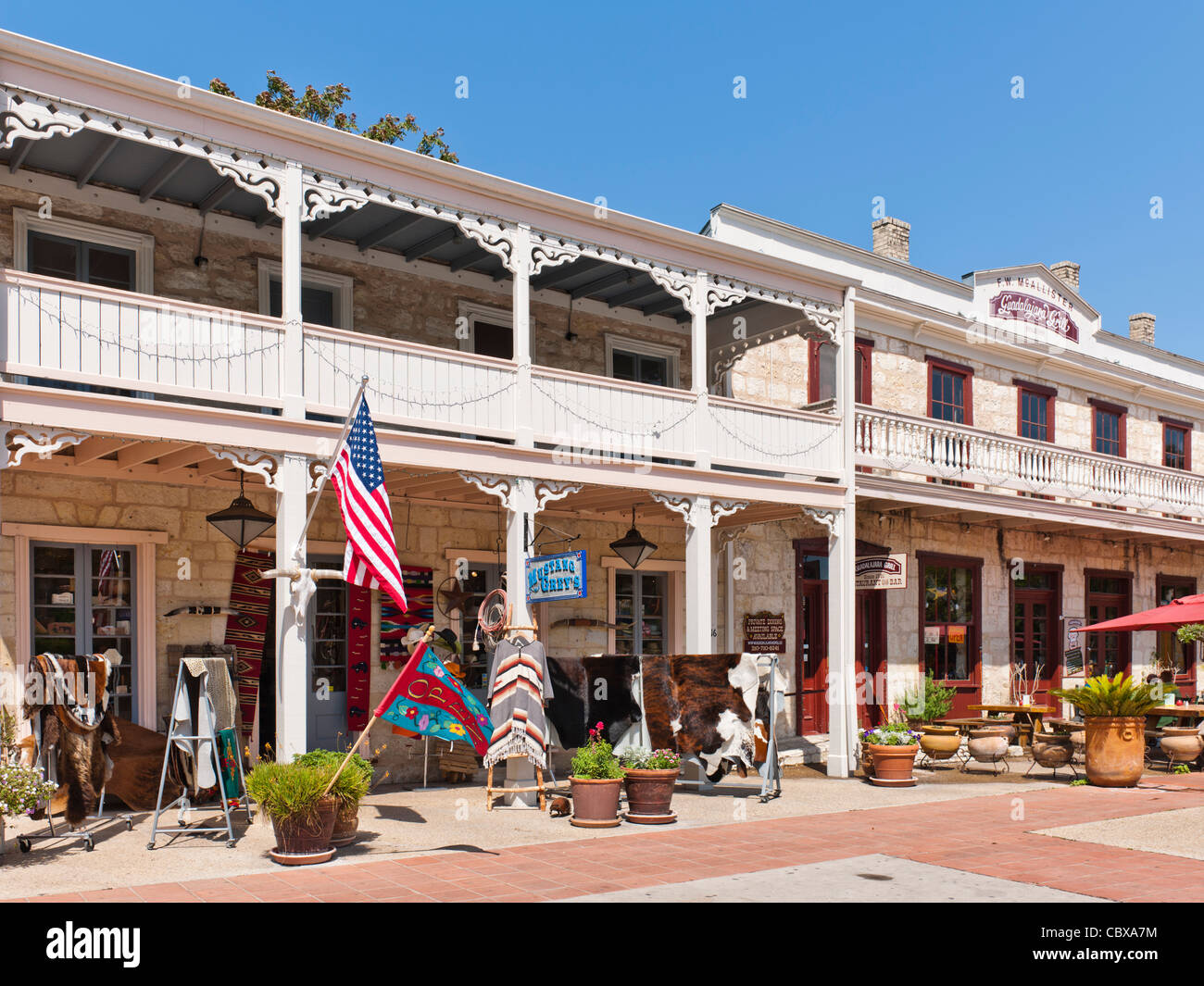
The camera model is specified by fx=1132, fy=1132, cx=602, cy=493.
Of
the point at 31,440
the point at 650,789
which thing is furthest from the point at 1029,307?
the point at 31,440

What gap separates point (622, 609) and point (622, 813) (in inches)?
206

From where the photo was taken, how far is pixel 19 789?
312 inches

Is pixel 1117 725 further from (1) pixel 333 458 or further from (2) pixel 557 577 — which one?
(1) pixel 333 458

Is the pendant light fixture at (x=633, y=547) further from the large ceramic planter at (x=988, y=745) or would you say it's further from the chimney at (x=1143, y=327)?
the chimney at (x=1143, y=327)

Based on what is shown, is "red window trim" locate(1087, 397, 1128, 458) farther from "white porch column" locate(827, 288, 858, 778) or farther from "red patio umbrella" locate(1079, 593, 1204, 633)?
"white porch column" locate(827, 288, 858, 778)

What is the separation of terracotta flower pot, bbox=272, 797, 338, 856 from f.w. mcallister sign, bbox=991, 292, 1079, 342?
1537 centimetres

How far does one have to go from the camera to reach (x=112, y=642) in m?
11.1

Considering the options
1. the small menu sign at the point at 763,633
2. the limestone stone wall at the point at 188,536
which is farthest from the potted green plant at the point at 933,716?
the limestone stone wall at the point at 188,536

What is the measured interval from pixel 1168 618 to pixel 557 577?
8.71 metres

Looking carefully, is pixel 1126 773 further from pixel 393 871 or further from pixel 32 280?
pixel 32 280

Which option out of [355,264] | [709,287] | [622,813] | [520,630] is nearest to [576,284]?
[709,287]

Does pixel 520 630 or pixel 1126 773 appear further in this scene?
pixel 1126 773

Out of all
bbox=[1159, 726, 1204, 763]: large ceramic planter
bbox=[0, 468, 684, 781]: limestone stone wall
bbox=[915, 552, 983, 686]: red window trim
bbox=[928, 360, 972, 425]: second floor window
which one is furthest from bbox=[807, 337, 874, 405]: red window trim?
A: bbox=[1159, 726, 1204, 763]: large ceramic planter

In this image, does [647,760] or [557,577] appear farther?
[557,577]
